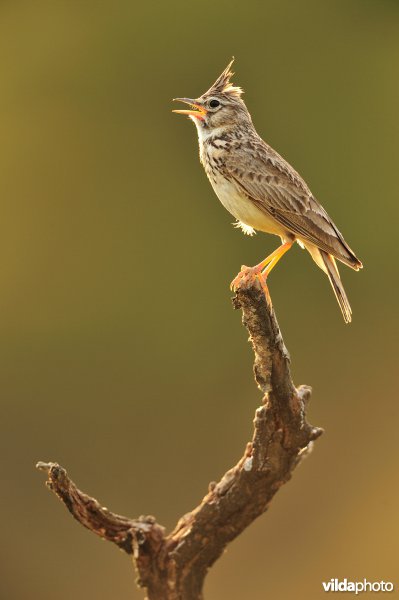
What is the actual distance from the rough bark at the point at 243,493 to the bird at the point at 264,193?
0.71 metres

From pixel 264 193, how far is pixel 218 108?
2.91 ft

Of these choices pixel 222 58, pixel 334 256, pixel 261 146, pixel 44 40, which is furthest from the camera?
pixel 44 40

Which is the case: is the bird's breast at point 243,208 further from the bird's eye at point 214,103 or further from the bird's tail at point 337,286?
the bird's eye at point 214,103

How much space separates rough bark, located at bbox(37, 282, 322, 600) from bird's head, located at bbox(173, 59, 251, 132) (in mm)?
1880

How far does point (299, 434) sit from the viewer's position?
17.4 feet

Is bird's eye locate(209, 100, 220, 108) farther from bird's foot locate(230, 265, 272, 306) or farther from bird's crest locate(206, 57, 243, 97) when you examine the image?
bird's foot locate(230, 265, 272, 306)

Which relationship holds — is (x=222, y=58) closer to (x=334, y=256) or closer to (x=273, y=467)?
(x=334, y=256)

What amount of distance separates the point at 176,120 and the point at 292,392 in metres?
6.37

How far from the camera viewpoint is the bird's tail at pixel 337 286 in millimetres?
5949

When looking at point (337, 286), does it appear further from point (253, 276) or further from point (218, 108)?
point (218, 108)

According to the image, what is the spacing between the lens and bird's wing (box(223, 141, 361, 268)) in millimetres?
6137

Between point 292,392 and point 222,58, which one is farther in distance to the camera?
point 222,58

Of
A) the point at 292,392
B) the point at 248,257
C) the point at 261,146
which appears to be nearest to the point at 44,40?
the point at 248,257

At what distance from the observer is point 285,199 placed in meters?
6.28
